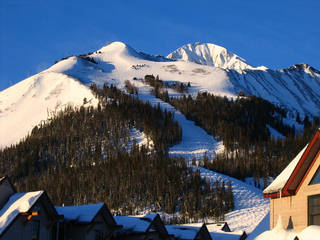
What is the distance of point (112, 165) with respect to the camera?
102m

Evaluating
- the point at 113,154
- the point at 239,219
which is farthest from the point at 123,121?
the point at 239,219

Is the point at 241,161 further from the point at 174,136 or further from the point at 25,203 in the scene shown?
the point at 25,203

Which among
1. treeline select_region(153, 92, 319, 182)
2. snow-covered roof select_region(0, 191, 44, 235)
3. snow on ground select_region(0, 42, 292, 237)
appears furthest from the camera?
treeline select_region(153, 92, 319, 182)

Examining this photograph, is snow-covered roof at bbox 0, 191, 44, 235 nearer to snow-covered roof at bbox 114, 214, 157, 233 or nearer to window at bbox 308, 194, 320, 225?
snow-covered roof at bbox 114, 214, 157, 233

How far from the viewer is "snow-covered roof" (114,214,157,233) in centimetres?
3688

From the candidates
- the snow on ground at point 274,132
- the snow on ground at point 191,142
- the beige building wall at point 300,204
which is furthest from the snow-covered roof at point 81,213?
the snow on ground at point 274,132

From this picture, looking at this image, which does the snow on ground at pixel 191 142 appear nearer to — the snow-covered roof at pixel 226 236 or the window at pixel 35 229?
the snow-covered roof at pixel 226 236

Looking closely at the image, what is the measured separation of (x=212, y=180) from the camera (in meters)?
93.4

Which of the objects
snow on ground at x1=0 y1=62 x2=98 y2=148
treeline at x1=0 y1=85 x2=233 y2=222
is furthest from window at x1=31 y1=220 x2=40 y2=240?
snow on ground at x1=0 y1=62 x2=98 y2=148

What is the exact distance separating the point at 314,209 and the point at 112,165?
83.4 m

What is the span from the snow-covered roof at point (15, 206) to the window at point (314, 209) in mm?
16443

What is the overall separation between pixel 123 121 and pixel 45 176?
29154mm

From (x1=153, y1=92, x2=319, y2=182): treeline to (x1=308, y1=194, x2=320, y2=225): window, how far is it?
81.8 meters

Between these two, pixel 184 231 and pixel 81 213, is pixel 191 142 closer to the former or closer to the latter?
pixel 184 231
